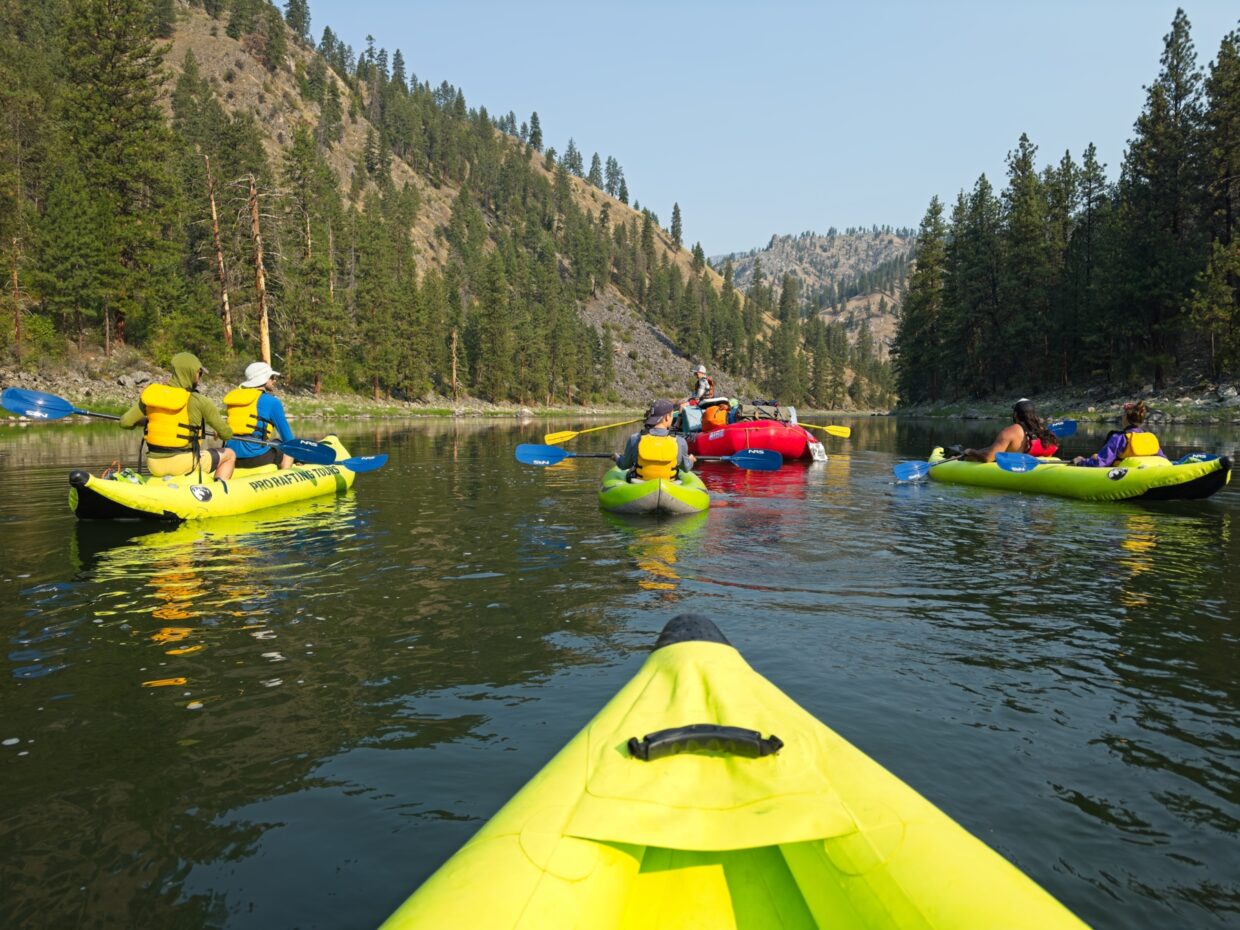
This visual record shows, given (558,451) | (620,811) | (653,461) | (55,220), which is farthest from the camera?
(55,220)

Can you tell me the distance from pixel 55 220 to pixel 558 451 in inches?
1632

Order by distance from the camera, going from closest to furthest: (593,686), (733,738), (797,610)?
(733,738), (593,686), (797,610)

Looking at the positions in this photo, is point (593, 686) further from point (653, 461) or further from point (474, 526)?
point (653, 461)

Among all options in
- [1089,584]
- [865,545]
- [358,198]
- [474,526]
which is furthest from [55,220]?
[358,198]

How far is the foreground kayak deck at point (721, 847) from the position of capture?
6.42ft

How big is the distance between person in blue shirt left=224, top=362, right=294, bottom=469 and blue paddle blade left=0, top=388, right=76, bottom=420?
2229 mm

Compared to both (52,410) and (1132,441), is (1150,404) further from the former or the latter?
(52,410)

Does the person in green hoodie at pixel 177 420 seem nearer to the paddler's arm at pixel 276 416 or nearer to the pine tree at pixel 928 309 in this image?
the paddler's arm at pixel 276 416

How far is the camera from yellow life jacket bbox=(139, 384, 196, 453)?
10.2 metres

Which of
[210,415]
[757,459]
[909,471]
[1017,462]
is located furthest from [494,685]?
[909,471]

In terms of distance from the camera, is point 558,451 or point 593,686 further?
point 558,451

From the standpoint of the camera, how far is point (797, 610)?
6875 mm

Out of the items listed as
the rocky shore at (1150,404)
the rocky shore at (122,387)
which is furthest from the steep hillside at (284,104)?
the rocky shore at (1150,404)

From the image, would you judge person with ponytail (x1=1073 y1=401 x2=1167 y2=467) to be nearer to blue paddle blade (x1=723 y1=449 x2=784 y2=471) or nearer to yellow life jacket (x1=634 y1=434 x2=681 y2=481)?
blue paddle blade (x1=723 y1=449 x2=784 y2=471)
